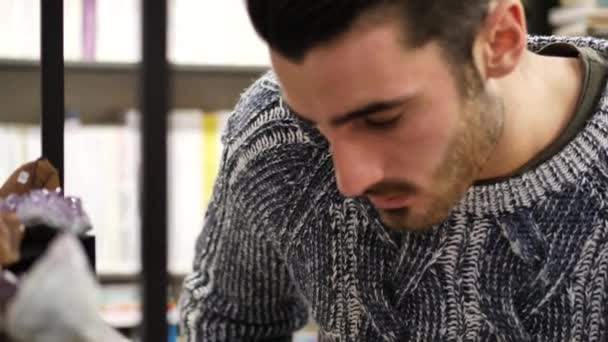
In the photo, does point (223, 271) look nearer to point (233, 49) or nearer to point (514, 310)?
point (514, 310)

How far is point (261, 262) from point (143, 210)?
0.78m

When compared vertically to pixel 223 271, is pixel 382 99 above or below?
above

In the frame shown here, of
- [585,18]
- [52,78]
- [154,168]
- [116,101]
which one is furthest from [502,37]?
[116,101]

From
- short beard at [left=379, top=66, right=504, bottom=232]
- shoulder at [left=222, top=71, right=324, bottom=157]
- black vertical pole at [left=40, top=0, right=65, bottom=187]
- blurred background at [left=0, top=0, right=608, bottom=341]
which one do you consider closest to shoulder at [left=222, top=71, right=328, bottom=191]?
shoulder at [left=222, top=71, right=324, bottom=157]

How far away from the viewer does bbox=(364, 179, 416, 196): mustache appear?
29.9 inches

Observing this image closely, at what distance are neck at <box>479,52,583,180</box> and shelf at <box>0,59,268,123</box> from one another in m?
0.94

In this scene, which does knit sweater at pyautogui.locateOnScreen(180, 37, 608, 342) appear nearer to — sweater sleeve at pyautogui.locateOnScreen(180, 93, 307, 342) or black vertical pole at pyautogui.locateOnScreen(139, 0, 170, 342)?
sweater sleeve at pyautogui.locateOnScreen(180, 93, 307, 342)

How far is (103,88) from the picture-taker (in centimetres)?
178

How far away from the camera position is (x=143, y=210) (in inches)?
12.4

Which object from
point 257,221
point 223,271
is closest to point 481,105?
point 257,221

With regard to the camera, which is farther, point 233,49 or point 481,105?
point 233,49

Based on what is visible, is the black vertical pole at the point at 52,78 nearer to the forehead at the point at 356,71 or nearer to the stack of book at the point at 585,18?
the forehead at the point at 356,71

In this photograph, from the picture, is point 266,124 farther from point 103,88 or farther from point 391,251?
point 103,88

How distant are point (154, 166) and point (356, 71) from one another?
15.2 inches
